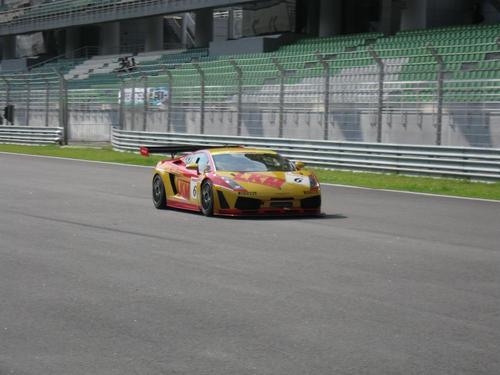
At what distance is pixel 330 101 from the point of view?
1040 inches

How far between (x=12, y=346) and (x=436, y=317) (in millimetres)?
2844

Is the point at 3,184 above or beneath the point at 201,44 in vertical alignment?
beneath

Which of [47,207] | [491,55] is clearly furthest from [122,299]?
[491,55]

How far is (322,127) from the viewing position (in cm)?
2642

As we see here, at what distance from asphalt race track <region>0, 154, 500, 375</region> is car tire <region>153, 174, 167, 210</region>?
0.81m

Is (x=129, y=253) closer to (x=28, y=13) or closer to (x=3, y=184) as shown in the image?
(x=3, y=184)

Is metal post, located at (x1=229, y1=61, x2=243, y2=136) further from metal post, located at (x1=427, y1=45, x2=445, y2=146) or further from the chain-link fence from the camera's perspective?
metal post, located at (x1=427, y1=45, x2=445, y2=146)

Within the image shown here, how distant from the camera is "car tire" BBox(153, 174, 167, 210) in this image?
51.3 feet

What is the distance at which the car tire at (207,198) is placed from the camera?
14305 millimetres

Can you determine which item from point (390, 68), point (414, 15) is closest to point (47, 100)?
point (414, 15)

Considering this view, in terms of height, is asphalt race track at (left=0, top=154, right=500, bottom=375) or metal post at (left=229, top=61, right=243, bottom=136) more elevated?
metal post at (left=229, top=61, right=243, bottom=136)

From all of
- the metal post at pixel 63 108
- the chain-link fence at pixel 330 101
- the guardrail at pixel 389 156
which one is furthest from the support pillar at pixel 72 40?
the guardrail at pixel 389 156

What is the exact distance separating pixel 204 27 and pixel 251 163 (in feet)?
132

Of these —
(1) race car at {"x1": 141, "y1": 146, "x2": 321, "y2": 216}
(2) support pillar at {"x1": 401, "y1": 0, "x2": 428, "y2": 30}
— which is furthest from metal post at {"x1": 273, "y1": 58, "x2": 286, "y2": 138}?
(1) race car at {"x1": 141, "y1": 146, "x2": 321, "y2": 216}
